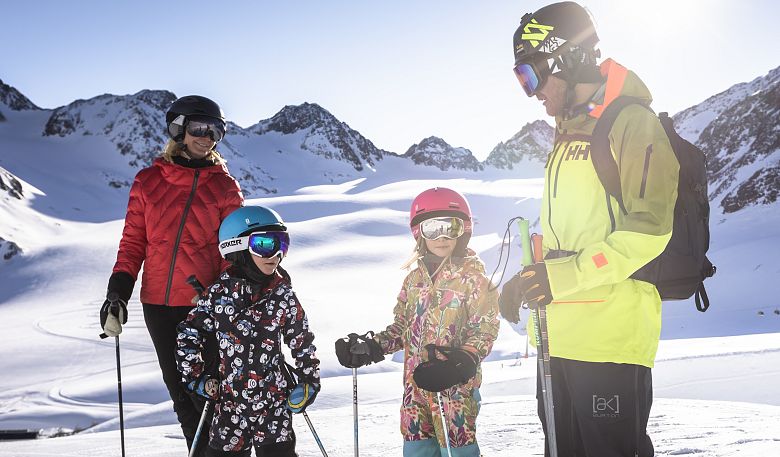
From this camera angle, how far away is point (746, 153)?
61312 mm

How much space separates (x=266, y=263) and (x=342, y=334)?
18671 mm

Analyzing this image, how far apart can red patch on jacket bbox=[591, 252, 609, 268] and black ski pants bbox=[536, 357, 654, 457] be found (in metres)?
0.47

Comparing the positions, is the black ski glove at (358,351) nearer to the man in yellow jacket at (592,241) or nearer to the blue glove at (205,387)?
the blue glove at (205,387)

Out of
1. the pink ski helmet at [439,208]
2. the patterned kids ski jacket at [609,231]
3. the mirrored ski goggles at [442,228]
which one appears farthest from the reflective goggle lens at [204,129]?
the patterned kids ski jacket at [609,231]

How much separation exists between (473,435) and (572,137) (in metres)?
1.75

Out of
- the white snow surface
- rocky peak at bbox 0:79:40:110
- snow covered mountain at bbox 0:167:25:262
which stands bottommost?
the white snow surface

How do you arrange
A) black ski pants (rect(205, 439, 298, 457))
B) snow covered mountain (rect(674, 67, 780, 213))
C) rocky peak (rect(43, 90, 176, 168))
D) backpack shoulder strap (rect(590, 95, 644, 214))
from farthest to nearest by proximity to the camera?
rocky peak (rect(43, 90, 176, 168)) → snow covered mountain (rect(674, 67, 780, 213)) → black ski pants (rect(205, 439, 298, 457)) → backpack shoulder strap (rect(590, 95, 644, 214))

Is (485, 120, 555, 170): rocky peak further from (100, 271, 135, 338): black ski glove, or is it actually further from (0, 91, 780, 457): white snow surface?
(100, 271, 135, 338): black ski glove

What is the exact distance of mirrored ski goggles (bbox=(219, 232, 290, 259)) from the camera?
3.16 m

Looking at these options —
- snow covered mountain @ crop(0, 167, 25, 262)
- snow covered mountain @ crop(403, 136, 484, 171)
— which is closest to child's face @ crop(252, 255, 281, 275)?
snow covered mountain @ crop(0, 167, 25, 262)

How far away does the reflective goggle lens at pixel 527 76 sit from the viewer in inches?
98.1

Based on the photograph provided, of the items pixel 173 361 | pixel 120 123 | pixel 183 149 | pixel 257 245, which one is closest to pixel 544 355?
pixel 257 245

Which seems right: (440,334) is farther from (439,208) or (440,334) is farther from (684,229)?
(684,229)

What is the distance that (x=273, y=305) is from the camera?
310 centimetres
